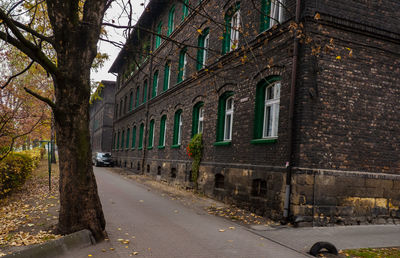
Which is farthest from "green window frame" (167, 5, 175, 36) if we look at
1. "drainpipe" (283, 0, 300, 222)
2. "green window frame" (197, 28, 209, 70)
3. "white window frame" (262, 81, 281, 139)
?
"drainpipe" (283, 0, 300, 222)

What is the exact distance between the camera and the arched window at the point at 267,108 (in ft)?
33.6

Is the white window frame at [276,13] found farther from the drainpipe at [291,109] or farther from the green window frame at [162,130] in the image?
the green window frame at [162,130]

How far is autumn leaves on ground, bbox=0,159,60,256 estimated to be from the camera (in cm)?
585

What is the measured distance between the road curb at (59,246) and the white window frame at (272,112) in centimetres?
613

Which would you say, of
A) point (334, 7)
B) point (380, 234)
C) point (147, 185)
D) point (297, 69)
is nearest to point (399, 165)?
point (380, 234)

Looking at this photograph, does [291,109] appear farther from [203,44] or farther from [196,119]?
[203,44]

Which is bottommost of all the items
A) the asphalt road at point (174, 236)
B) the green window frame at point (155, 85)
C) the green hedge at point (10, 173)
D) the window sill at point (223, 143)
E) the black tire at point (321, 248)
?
the asphalt road at point (174, 236)

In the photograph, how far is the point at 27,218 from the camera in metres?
7.63

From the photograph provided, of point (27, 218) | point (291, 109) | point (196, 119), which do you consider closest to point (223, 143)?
point (196, 119)

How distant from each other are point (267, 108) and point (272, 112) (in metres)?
0.33

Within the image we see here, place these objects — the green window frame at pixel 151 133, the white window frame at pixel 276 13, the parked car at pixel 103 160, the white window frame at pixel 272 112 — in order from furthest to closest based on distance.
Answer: the parked car at pixel 103 160 < the green window frame at pixel 151 133 < the white window frame at pixel 276 13 < the white window frame at pixel 272 112

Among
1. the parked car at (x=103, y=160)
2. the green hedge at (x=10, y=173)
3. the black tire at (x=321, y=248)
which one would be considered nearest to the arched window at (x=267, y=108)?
the black tire at (x=321, y=248)

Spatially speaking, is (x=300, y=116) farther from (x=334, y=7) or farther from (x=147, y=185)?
(x=147, y=185)

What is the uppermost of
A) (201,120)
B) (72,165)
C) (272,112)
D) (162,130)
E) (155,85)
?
(155,85)
